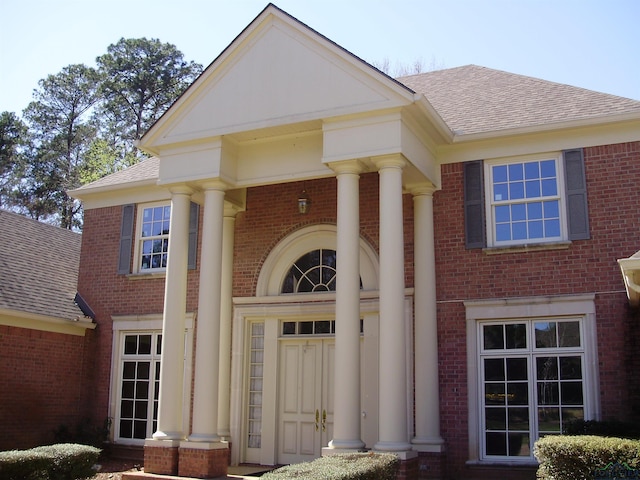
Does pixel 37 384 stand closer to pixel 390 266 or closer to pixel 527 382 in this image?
pixel 390 266

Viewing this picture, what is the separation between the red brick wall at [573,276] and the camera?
11641 mm

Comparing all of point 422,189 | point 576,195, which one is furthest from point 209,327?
point 576,195

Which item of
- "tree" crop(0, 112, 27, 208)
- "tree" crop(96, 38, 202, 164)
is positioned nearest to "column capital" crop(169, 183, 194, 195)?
"tree" crop(96, 38, 202, 164)

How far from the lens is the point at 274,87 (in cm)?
1245

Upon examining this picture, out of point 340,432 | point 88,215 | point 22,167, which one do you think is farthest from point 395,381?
point 22,167

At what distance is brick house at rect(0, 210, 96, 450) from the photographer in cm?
1492

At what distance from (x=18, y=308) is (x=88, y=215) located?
3240 millimetres

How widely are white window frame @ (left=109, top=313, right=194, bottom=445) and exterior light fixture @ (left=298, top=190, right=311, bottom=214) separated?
3313mm

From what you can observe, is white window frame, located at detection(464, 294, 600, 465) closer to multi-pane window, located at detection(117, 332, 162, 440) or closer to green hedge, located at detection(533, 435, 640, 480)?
green hedge, located at detection(533, 435, 640, 480)

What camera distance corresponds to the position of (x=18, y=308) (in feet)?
49.4

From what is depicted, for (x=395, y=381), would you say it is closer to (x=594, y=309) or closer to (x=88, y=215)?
(x=594, y=309)

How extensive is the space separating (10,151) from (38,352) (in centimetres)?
2620

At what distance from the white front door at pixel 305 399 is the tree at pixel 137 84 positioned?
85.2ft

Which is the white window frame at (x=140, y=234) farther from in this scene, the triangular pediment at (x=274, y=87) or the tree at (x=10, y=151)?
the tree at (x=10, y=151)
